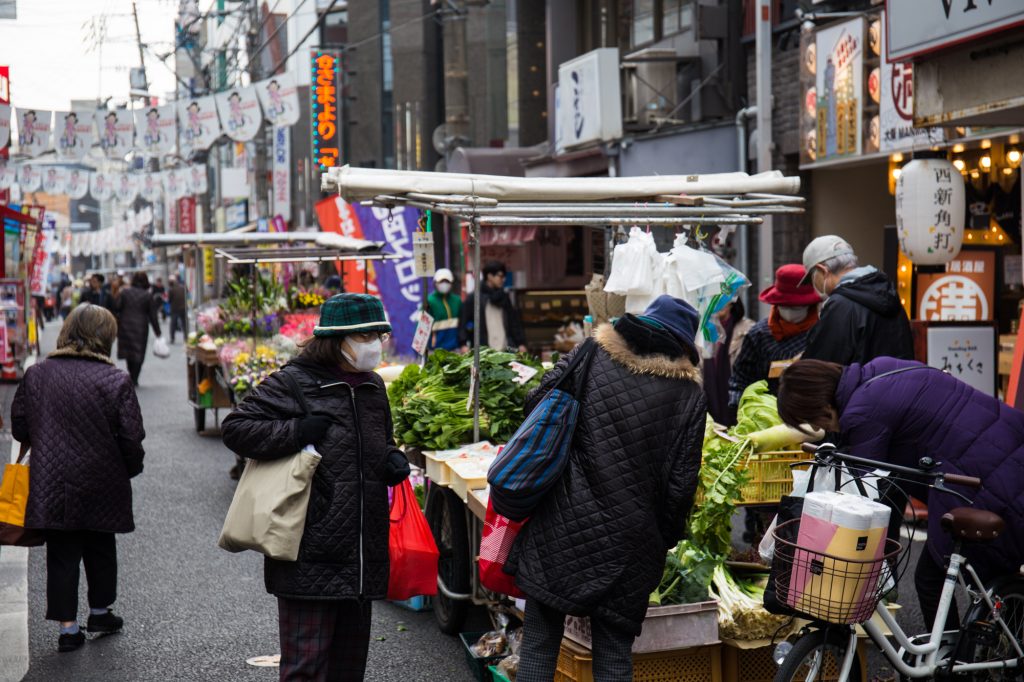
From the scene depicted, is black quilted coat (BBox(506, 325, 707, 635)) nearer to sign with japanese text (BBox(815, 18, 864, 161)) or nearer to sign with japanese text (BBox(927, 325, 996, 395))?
sign with japanese text (BBox(927, 325, 996, 395))

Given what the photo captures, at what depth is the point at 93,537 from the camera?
6.79 meters

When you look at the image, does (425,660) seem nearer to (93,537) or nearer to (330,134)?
(93,537)

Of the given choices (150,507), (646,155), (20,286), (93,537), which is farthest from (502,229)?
(93,537)

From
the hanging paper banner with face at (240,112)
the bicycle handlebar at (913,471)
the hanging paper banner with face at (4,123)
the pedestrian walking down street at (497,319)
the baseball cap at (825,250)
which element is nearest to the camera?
the bicycle handlebar at (913,471)

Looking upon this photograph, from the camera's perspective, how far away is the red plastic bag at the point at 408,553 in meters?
4.99

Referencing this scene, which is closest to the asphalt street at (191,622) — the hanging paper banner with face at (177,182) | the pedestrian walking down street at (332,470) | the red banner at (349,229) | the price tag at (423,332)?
the pedestrian walking down street at (332,470)

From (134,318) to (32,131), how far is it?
13.6 feet

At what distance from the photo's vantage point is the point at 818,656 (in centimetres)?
439

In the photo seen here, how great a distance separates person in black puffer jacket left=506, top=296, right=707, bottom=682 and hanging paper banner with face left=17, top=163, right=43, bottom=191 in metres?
28.1

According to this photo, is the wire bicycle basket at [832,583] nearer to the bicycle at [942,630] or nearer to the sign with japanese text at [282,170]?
the bicycle at [942,630]

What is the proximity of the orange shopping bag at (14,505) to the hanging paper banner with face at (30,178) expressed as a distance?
82.3 ft

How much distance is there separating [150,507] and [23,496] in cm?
453

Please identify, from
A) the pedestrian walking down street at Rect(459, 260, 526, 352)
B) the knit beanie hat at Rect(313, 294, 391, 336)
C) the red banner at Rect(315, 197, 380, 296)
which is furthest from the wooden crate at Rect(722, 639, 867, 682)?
the red banner at Rect(315, 197, 380, 296)

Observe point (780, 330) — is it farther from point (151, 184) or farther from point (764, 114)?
point (151, 184)
